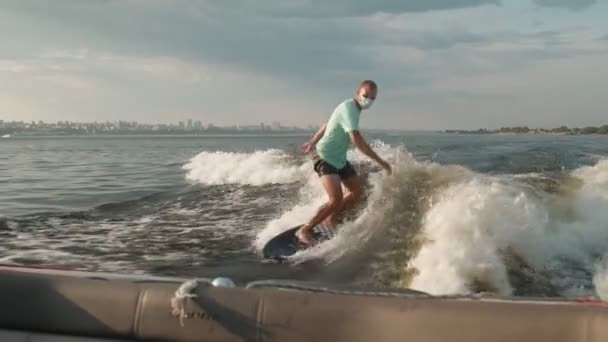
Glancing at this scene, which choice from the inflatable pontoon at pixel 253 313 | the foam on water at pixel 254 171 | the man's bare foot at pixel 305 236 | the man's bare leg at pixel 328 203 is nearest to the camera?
the inflatable pontoon at pixel 253 313

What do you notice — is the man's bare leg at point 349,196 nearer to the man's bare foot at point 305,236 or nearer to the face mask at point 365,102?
the man's bare foot at point 305,236

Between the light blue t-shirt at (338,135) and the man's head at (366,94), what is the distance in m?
0.09

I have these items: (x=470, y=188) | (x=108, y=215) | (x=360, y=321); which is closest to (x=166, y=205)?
(x=108, y=215)

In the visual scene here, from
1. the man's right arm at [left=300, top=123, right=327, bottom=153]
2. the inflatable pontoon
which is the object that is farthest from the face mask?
the inflatable pontoon

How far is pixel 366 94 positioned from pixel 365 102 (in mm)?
102

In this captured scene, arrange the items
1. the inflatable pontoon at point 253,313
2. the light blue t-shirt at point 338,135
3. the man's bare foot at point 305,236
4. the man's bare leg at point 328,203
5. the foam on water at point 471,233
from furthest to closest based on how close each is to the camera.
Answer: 1. the man's bare foot at point 305,236
2. the man's bare leg at point 328,203
3. the light blue t-shirt at point 338,135
4. the foam on water at point 471,233
5. the inflatable pontoon at point 253,313

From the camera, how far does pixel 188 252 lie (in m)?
7.90

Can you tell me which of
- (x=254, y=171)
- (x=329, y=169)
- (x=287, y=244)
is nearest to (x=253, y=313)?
(x=329, y=169)

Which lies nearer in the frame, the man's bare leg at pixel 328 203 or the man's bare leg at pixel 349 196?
the man's bare leg at pixel 328 203

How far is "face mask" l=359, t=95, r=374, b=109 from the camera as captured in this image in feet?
22.7

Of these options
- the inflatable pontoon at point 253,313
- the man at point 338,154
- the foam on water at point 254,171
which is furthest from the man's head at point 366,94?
the foam on water at point 254,171

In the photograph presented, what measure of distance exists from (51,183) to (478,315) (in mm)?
18139

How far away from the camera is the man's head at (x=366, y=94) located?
6.90 metres

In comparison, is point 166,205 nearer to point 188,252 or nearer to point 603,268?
point 188,252
